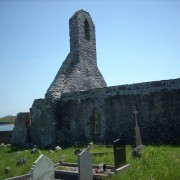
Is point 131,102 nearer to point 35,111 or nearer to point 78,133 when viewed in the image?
point 78,133

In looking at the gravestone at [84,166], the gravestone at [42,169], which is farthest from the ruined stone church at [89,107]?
the gravestone at [42,169]

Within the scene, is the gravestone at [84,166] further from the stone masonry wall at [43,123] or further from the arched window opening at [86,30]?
the arched window opening at [86,30]

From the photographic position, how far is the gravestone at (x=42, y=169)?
626 centimetres

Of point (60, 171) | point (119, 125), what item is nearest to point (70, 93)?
point (119, 125)

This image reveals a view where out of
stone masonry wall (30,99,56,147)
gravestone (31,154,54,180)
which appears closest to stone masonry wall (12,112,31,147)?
stone masonry wall (30,99,56,147)

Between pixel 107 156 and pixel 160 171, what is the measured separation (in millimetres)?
3637

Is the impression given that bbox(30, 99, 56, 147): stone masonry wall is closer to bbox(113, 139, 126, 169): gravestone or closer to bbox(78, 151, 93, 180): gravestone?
bbox(113, 139, 126, 169): gravestone

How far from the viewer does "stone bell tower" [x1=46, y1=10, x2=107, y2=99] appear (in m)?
18.2

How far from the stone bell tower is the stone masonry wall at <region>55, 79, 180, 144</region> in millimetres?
1052

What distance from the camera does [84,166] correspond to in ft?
24.7

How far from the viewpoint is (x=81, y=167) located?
7410mm

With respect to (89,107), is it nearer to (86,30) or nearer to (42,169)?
(86,30)

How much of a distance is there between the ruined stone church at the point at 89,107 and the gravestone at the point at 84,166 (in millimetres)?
6997

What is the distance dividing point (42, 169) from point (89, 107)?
10335 millimetres
